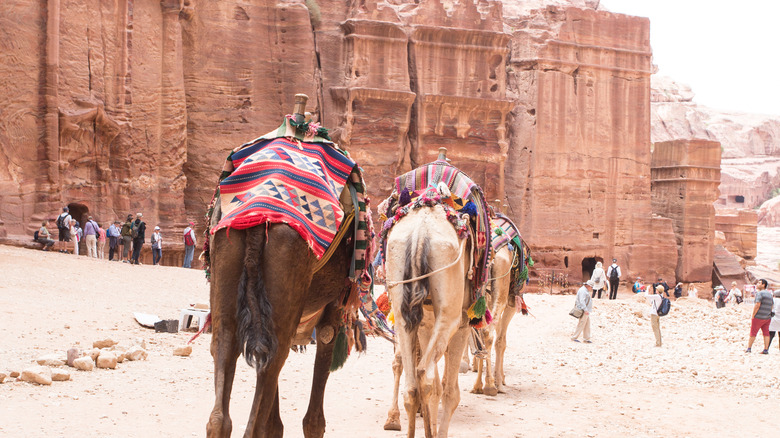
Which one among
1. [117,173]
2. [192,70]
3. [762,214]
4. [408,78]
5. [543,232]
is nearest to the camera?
[117,173]

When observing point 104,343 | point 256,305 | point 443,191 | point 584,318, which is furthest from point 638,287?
point 256,305

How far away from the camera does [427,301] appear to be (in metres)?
6.83

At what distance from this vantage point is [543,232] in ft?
111

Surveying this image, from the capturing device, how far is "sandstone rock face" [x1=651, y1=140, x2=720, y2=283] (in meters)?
38.2

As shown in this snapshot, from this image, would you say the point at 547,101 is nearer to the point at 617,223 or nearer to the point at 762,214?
the point at 617,223

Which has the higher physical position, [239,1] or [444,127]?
[239,1]

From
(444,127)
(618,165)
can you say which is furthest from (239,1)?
(618,165)

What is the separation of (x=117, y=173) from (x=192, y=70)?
5074 mm

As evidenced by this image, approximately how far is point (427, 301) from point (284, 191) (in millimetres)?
2485

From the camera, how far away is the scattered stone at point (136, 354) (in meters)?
10.2

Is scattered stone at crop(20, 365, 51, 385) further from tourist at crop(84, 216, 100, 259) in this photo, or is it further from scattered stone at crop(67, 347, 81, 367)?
tourist at crop(84, 216, 100, 259)

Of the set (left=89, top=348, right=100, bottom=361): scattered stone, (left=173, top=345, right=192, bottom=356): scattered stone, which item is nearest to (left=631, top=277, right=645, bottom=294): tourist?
(left=173, top=345, right=192, bottom=356): scattered stone

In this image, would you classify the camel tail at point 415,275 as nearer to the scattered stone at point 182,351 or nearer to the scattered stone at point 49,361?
the scattered stone at point 49,361

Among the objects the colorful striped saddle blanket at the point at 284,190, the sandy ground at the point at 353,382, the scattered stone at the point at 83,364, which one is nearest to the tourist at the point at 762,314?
the sandy ground at the point at 353,382
